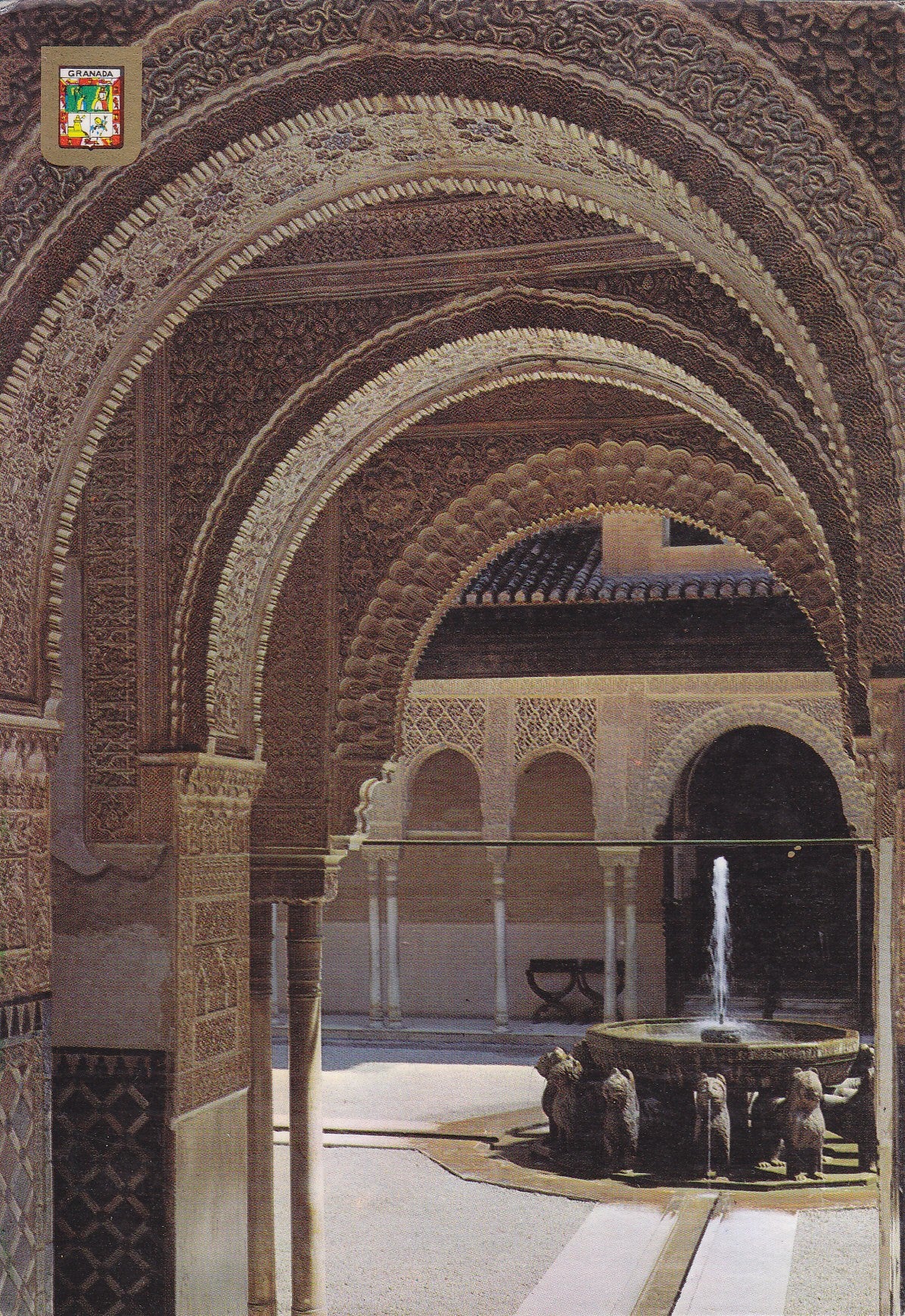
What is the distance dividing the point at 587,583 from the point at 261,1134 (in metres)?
9.06

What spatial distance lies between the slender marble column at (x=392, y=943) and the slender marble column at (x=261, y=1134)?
343 inches

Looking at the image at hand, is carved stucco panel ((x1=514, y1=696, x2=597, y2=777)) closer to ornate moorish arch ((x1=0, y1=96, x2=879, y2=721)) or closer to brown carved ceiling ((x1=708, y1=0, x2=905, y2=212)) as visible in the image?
ornate moorish arch ((x1=0, y1=96, x2=879, y2=721))

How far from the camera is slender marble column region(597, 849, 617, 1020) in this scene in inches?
607

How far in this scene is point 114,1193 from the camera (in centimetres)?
520

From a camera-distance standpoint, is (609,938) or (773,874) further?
(773,874)

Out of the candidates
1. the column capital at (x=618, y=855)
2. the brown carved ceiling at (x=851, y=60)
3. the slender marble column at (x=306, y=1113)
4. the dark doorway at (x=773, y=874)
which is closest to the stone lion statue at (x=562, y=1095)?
the slender marble column at (x=306, y=1113)

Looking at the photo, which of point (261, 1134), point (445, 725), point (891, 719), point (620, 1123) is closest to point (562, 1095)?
point (620, 1123)

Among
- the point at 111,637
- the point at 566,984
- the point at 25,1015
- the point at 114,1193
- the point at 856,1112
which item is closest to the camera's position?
the point at 25,1015

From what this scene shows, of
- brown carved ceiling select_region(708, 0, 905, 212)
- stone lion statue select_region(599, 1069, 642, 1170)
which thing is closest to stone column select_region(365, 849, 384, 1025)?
stone lion statue select_region(599, 1069, 642, 1170)

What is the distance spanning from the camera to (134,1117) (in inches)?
206

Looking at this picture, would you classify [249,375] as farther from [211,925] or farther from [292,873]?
[292,873]

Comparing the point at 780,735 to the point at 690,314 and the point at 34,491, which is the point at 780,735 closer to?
the point at 690,314

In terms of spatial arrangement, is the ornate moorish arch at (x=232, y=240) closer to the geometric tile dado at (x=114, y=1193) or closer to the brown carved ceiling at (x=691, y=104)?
the brown carved ceiling at (x=691, y=104)

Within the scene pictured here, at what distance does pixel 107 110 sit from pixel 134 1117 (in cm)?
316
